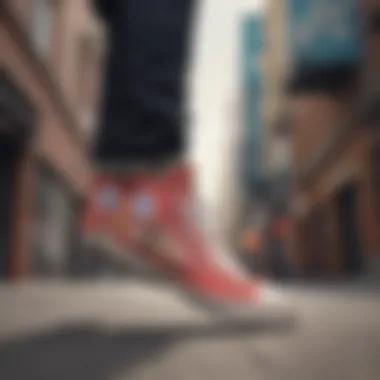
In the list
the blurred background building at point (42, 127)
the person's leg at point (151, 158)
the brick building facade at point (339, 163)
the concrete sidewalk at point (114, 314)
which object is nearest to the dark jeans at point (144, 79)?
the person's leg at point (151, 158)

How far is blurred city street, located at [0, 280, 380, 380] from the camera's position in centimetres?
70

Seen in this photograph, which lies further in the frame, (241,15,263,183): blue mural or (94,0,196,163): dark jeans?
(241,15,263,183): blue mural

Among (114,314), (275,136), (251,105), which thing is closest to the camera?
(114,314)

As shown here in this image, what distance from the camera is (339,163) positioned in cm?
800

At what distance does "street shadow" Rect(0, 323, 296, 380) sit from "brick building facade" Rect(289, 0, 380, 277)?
5095 mm

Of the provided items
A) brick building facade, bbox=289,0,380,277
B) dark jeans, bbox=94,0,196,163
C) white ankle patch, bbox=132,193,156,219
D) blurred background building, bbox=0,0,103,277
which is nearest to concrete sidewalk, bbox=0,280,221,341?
white ankle patch, bbox=132,193,156,219

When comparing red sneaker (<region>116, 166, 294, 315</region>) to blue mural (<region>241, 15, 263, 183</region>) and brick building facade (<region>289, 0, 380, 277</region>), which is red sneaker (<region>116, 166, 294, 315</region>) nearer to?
brick building facade (<region>289, 0, 380, 277</region>)

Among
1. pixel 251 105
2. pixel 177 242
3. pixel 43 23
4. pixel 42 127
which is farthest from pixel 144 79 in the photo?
pixel 251 105

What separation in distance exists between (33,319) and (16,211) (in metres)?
2.56

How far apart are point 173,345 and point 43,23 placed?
4.10 m

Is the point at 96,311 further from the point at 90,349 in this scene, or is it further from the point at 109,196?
the point at 90,349

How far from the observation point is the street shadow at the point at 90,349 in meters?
0.70

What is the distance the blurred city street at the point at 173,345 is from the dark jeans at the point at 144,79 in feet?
1.16

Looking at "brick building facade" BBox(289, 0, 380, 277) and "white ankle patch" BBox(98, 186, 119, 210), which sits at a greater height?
"brick building facade" BBox(289, 0, 380, 277)
